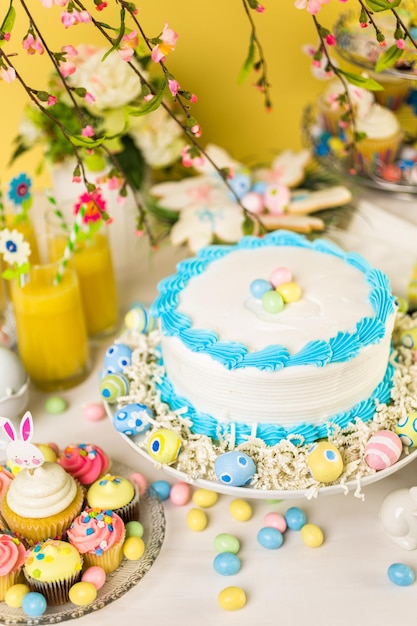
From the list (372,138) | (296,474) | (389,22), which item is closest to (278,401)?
(296,474)

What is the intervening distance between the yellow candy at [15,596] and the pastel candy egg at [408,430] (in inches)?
20.1

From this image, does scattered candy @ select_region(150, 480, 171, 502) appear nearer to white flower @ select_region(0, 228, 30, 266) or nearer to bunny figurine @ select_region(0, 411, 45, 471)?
bunny figurine @ select_region(0, 411, 45, 471)

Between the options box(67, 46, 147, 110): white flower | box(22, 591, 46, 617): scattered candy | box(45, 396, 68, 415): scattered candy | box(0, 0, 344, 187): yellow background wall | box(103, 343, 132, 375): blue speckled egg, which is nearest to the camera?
box(22, 591, 46, 617): scattered candy

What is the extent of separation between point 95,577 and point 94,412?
1.13 ft

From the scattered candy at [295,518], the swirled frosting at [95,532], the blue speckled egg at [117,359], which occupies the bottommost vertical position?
the scattered candy at [295,518]

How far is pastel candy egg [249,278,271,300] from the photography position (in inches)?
43.3

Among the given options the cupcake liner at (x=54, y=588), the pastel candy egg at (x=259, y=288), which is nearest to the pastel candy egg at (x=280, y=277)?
the pastel candy egg at (x=259, y=288)

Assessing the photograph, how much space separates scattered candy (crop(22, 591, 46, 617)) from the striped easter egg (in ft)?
1.41

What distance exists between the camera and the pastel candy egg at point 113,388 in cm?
114

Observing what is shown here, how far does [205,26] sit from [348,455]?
3.46 feet

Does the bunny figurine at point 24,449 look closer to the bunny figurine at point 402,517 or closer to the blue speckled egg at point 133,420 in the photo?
the blue speckled egg at point 133,420

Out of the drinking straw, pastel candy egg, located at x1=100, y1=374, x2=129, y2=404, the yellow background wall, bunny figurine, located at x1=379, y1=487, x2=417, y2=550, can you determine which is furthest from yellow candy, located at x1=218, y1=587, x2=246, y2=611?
the yellow background wall

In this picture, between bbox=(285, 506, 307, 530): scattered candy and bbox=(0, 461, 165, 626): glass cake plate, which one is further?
bbox=(285, 506, 307, 530): scattered candy

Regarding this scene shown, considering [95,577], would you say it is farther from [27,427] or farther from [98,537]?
[27,427]
